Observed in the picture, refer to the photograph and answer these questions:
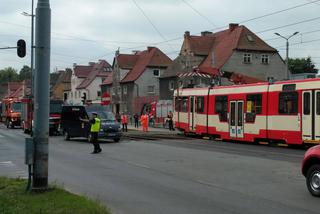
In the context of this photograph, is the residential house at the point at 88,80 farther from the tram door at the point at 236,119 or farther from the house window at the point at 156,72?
the tram door at the point at 236,119

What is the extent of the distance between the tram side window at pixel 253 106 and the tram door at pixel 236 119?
31.0 inches

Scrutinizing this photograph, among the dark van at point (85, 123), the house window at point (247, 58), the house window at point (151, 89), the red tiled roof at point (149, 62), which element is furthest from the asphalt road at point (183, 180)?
the house window at point (151, 89)

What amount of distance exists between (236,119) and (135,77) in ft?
193

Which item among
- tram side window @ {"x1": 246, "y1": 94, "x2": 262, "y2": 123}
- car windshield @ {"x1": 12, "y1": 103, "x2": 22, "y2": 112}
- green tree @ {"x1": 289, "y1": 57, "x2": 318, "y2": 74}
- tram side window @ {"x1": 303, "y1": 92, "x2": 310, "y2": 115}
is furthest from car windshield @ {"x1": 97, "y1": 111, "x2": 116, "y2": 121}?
green tree @ {"x1": 289, "y1": 57, "x2": 318, "y2": 74}

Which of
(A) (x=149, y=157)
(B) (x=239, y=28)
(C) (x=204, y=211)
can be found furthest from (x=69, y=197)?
(B) (x=239, y=28)

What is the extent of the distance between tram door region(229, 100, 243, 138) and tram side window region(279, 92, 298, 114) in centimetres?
359

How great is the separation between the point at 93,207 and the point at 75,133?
79.4 feet

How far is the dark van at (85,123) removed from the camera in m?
30.9

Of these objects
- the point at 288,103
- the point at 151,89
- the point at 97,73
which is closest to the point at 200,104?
the point at 288,103

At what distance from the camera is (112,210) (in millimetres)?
9672

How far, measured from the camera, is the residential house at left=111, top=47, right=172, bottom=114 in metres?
88.8

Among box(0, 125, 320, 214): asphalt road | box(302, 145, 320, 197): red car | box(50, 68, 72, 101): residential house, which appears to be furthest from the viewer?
box(50, 68, 72, 101): residential house

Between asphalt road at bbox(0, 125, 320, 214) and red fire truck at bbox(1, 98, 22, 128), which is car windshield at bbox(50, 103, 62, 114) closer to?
red fire truck at bbox(1, 98, 22, 128)

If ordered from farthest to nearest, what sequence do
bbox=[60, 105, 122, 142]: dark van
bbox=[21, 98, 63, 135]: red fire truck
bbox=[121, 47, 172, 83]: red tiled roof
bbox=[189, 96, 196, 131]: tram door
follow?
bbox=[121, 47, 172, 83]: red tiled roof → bbox=[21, 98, 63, 135]: red fire truck → bbox=[189, 96, 196, 131]: tram door → bbox=[60, 105, 122, 142]: dark van
